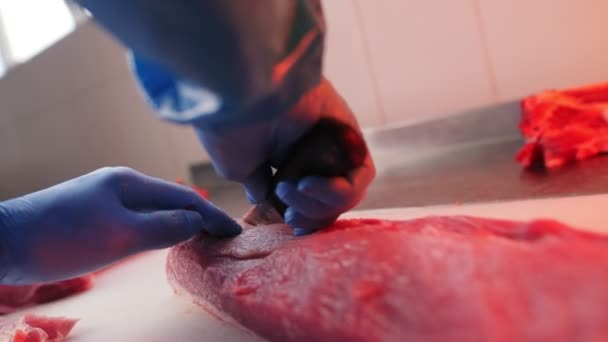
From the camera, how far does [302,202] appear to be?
0.77 m

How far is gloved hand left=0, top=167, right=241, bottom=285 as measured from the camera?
95cm

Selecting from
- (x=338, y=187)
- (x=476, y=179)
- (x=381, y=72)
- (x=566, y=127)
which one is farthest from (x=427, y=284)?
(x=381, y=72)

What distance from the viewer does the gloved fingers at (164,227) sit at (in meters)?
1.01

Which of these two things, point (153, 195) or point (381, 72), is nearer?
point (153, 195)

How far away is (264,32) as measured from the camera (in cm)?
48

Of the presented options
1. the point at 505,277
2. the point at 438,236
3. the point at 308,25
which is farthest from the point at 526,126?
the point at 308,25

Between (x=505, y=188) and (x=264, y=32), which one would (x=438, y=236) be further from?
(x=505, y=188)

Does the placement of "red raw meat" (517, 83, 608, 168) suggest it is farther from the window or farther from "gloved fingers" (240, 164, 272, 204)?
the window

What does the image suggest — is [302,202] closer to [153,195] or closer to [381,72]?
[153,195]

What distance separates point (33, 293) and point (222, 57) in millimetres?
1310

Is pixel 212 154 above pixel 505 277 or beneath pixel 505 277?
above

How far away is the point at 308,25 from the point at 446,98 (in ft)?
6.00

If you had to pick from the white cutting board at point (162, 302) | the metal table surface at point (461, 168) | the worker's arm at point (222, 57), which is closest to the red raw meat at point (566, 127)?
the metal table surface at point (461, 168)

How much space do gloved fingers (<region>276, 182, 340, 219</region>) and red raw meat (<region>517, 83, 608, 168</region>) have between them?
3.16 feet
